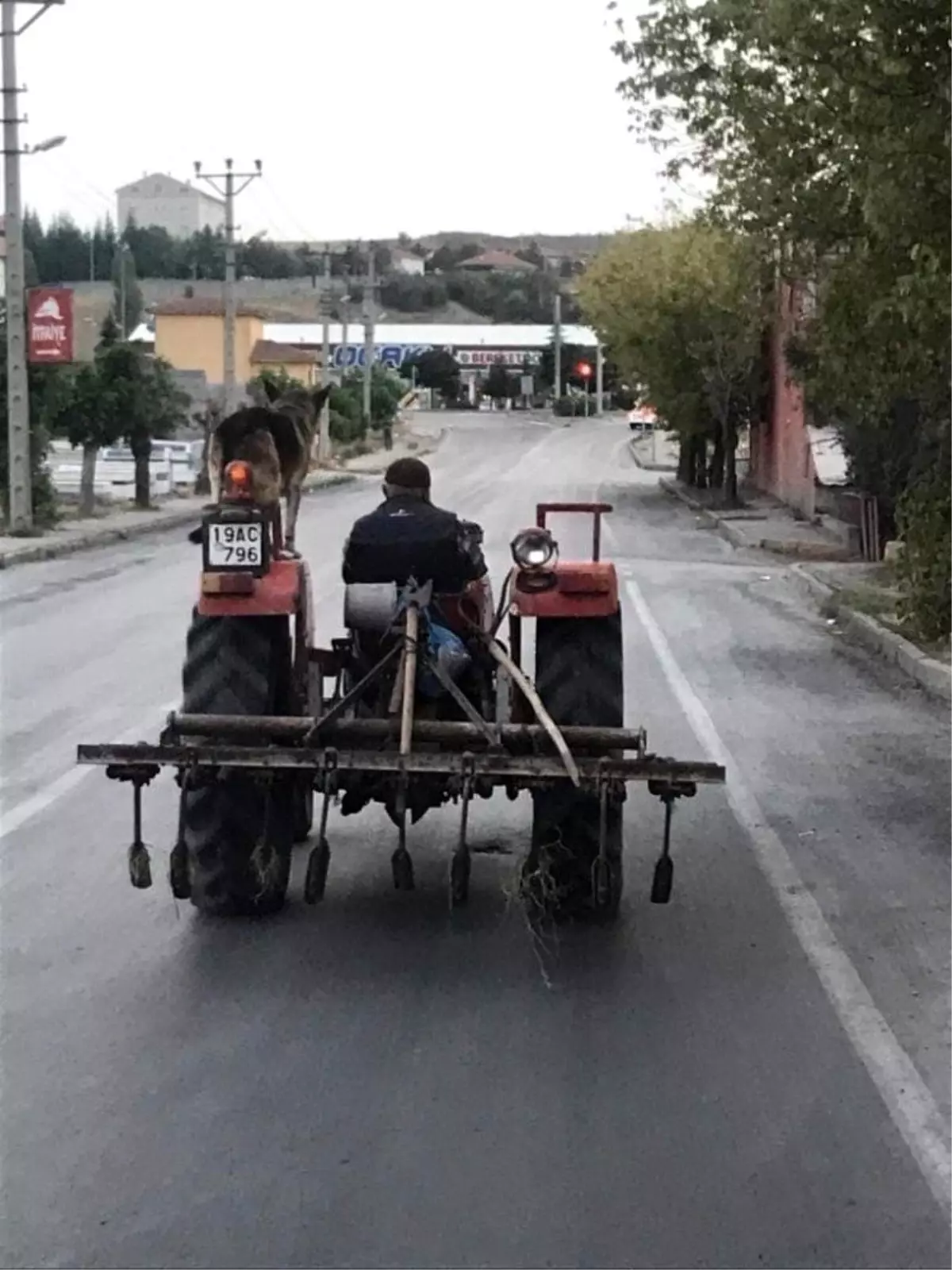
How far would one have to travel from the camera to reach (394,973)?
7168 mm

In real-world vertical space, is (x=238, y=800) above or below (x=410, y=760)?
below

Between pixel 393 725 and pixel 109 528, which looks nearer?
pixel 393 725

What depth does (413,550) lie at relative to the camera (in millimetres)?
7777

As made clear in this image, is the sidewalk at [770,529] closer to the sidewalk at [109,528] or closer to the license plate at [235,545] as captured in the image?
the sidewalk at [109,528]

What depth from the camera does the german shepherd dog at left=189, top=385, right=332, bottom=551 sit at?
8.28 meters

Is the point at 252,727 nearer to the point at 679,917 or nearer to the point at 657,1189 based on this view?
the point at 679,917

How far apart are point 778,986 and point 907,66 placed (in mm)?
6117

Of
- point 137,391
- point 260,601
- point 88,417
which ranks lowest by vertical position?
point 88,417

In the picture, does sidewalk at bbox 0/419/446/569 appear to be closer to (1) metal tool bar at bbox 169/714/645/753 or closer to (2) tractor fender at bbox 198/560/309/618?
(2) tractor fender at bbox 198/560/309/618

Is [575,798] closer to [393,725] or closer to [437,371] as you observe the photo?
[393,725]

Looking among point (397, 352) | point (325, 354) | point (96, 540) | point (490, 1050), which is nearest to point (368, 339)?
point (325, 354)

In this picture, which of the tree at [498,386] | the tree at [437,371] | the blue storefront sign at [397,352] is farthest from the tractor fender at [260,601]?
the tree at [498,386]

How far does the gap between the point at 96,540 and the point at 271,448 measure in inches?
1052

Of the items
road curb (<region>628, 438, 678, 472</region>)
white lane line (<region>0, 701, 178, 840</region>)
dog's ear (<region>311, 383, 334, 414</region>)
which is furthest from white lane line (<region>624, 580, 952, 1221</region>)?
road curb (<region>628, 438, 678, 472</region>)
